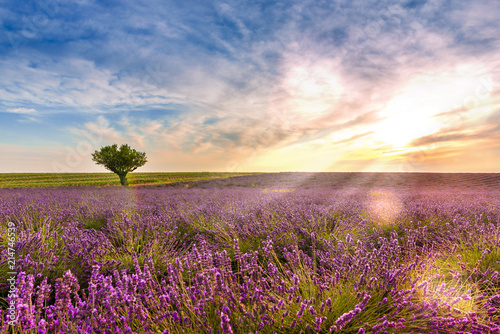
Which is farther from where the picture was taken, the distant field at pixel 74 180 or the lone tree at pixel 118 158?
the distant field at pixel 74 180

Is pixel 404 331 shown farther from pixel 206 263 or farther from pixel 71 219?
pixel 71 219

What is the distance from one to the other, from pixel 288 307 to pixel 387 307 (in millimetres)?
655

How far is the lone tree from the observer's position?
27984 mm

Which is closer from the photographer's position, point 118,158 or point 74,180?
point 118,158

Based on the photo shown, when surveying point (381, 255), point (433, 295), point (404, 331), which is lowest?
point (404, 331)

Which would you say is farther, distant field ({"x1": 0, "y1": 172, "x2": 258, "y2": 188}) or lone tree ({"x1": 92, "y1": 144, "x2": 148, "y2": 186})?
distant field ({"x1": 0, "y1": 172, "x2": 258, "y2": 188})

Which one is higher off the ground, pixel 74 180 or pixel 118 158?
pixel 118 158

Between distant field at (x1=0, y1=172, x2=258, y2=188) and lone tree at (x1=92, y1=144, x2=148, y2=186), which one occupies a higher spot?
lone tree at (x1=92, y1=144, x2=148, y2=186)

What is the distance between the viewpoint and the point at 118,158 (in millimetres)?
28047

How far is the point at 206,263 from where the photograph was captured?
2.00 metres

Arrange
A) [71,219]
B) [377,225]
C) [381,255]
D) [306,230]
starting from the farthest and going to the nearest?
[71,219] → [377,225] → [306,230] → [381,255]

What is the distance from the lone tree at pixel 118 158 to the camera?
2798cm

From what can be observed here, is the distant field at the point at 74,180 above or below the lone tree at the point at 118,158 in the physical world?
below

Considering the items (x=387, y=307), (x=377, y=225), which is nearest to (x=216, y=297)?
(x=387, y=307)
